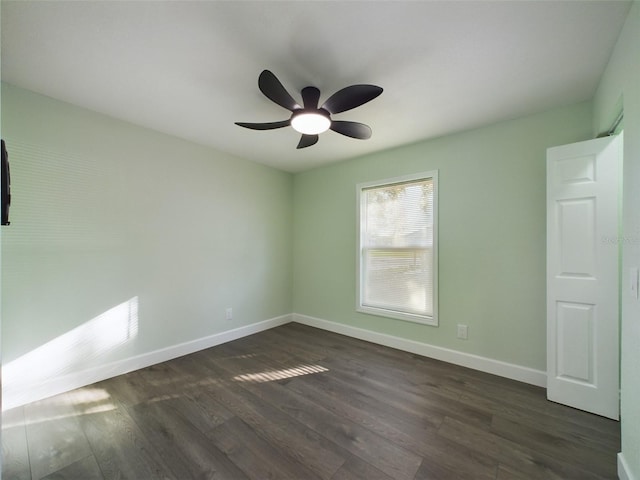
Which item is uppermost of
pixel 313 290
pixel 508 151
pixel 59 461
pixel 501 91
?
pixel 501 91

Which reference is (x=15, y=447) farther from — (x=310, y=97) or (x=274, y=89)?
(x=310, y=97)

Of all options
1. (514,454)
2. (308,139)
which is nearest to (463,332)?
(514,454)

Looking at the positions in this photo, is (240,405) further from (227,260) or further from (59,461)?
(227,260)

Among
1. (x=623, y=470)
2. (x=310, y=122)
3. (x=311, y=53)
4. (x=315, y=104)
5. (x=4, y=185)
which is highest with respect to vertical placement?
(x=311, y=53)

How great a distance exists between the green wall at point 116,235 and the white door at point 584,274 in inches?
125

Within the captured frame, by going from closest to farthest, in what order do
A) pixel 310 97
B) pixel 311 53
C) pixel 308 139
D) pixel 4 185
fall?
pixel 4 185
pixel 311 53
pixel 310 97
pixel 308 139

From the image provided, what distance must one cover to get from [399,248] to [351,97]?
197cm

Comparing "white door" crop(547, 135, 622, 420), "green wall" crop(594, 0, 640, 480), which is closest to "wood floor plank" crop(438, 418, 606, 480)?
"green wall" crop(594, 0, 640, 480)

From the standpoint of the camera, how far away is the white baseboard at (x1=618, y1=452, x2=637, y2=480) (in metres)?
1.54

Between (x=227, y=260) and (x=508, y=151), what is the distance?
10.5ft

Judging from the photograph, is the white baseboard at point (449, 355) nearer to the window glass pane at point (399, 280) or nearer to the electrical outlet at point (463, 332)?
the electrical outlet at point (463, 332)

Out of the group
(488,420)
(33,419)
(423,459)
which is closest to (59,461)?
(33,419)

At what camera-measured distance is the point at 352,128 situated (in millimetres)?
2369

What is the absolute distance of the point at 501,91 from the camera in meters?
2.29
